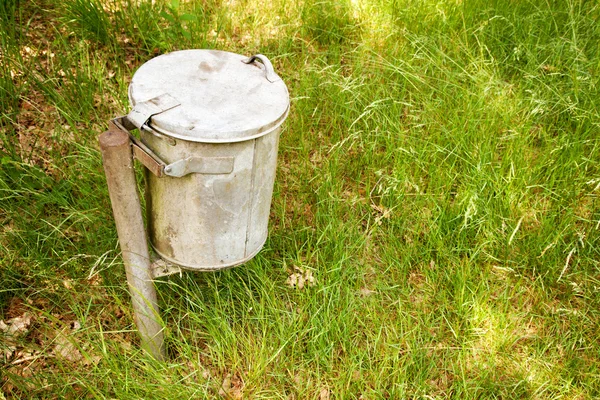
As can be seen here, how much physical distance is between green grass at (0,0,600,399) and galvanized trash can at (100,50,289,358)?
36 centimetres

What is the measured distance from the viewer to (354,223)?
9.51ft

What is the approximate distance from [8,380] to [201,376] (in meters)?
0.83

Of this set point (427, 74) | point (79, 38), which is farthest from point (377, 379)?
point (79, 38)

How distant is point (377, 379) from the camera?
2.26 metres

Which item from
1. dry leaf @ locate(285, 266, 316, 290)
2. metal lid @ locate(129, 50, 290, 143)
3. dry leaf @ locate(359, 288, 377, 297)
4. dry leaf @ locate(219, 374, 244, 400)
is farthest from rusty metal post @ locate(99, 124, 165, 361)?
dry leaf @ locate(359, 288, 377, 297)

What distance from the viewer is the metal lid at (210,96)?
1712 millimetres

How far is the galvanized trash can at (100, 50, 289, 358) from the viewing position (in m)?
1.74

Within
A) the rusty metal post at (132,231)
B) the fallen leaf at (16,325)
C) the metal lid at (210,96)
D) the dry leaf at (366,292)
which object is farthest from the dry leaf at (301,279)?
the fallen leaf at (16,325)

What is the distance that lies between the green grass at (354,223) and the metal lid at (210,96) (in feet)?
3.02

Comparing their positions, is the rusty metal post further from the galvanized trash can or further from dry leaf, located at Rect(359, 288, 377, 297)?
dry leaf, located at Rect(359, 288, 377, 297)

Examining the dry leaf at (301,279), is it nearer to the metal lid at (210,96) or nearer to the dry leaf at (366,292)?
the dry leaf at (366,292)

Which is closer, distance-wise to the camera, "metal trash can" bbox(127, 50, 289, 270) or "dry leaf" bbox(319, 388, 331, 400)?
"metal trash can" bbox(127, 50, 289, 270)

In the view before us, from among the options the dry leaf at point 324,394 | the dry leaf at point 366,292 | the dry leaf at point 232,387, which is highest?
the dry leaf at point 366,292

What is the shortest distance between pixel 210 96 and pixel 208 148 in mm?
243
